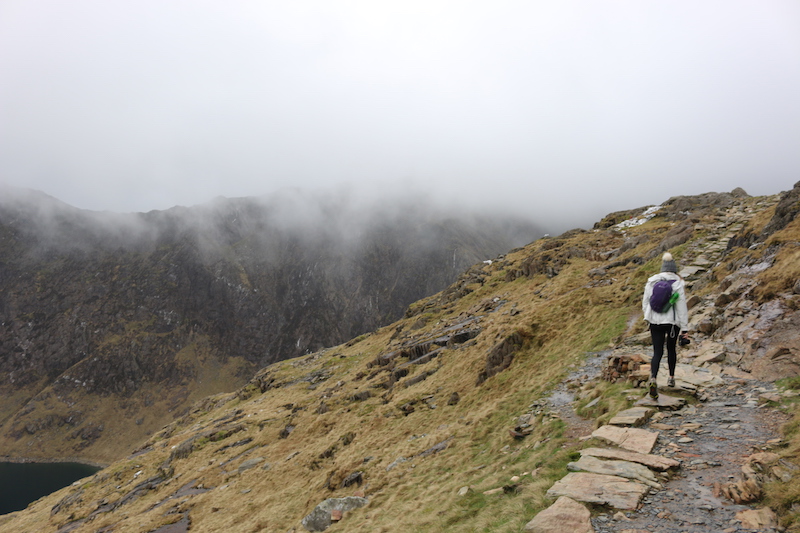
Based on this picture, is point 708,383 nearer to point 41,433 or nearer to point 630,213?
point 630,213

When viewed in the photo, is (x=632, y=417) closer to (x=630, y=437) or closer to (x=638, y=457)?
(x=630, y=437)

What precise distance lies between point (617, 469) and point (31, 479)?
214816 millimetres

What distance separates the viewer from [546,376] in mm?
19406

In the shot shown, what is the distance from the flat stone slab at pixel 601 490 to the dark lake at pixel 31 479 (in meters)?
172

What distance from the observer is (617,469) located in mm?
8102

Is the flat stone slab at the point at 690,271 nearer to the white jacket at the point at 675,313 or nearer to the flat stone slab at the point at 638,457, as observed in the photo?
the white jacket at the point at 675,313

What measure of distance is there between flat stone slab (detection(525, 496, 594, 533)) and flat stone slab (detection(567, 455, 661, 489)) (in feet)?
4.23

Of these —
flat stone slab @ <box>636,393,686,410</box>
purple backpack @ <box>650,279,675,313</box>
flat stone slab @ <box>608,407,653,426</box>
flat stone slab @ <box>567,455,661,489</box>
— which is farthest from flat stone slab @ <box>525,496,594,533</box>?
purple backpack @ <box>650,279,675,313</box>

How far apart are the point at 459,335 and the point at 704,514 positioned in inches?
1201

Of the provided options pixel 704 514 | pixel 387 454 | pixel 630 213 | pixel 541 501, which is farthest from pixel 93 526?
pixel 630 213

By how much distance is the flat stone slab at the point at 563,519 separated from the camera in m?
6.79

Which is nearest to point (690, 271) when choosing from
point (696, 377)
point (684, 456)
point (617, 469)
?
point (696, 377)

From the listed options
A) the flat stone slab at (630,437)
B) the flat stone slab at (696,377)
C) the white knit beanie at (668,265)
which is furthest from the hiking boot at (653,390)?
the white knit beanie at (668,265)

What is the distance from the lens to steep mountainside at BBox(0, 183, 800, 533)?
11812 millimetres
